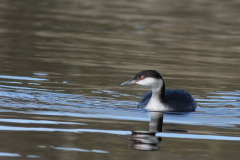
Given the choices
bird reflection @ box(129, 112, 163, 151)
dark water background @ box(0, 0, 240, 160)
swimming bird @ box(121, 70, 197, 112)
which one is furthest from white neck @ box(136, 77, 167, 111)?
bird reflection @ box(129, 112, 163, 151)

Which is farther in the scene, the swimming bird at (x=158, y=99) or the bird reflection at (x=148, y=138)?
the swimming bird at (x=158, y=99)

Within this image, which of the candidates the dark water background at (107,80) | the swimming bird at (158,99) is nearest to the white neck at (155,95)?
the swimming bird at (158,99)

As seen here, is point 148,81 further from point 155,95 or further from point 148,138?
point 148,138

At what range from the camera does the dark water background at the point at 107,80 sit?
8023mm

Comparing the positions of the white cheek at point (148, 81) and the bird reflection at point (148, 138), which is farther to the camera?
the white cheek at point (148, 81)

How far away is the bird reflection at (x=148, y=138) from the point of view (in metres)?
7.95

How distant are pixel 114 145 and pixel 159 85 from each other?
3794 mm

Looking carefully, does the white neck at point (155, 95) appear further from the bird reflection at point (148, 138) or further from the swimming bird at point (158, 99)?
the bird reflection at point (148, 138)

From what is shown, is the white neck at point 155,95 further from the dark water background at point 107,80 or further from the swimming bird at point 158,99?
the dark water background at point 107,80

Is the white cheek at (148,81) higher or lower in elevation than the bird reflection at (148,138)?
higher

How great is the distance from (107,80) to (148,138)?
575cm


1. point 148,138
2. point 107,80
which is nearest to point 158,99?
point 107,80

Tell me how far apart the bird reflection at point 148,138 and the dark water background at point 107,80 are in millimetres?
131

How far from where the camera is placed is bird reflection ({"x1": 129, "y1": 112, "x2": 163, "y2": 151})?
313 inches
